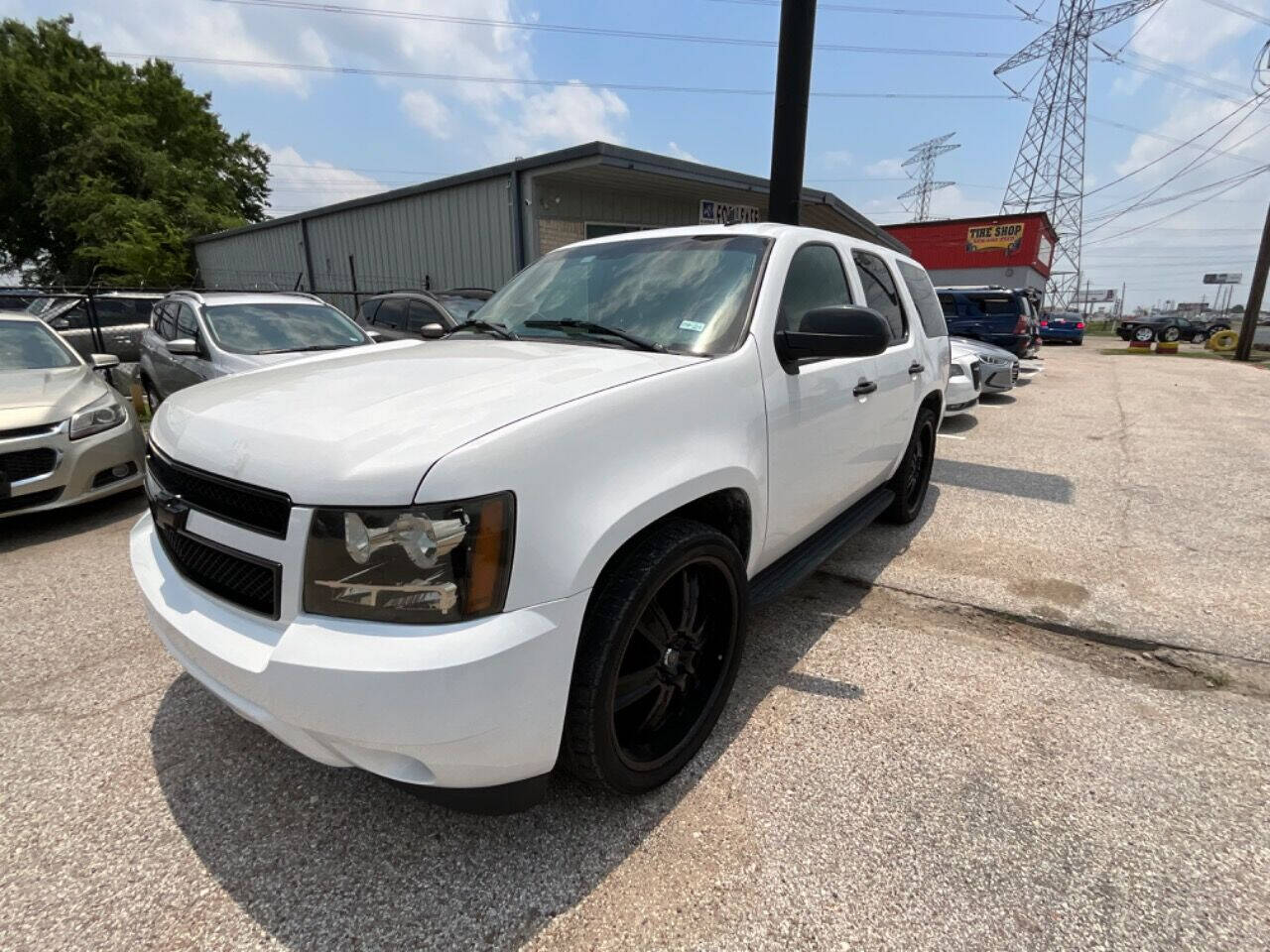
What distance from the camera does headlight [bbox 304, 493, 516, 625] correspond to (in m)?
1.44

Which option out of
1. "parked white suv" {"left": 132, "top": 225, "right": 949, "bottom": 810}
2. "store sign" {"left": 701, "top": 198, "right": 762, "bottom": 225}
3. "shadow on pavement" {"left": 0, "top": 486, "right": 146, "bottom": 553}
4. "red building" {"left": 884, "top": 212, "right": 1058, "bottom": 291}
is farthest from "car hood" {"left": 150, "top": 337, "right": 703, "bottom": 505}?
"red building" {"left": 884, "top": 212, "right": 1058, "bottom": 291}

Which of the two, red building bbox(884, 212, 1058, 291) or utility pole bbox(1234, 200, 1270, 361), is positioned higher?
red building bbox(884, 212, 1058, 291)

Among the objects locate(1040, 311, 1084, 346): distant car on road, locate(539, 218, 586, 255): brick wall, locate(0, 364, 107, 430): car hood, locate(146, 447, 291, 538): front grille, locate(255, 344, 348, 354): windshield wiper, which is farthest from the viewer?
locate(1040, 311, 1084, 346): distant car on road

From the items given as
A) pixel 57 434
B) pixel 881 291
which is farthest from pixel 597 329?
pixel 57 434

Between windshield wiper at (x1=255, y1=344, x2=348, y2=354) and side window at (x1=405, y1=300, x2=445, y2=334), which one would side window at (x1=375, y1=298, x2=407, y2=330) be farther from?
windshield wiper at (x1=255, y1=344, x2=348, y2=354)

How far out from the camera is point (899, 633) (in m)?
3.11

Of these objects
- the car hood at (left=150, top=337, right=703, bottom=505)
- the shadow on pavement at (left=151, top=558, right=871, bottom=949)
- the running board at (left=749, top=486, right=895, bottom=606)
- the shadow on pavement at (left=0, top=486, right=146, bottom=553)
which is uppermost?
the car hood at (left=150, top=337, right=703, bottom=505)

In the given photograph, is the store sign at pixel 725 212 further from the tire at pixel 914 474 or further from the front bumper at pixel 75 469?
the front bumper at pixel 75 469

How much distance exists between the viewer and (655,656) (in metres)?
2.07

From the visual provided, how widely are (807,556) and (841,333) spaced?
106cm

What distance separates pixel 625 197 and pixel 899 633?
1132 centimetres

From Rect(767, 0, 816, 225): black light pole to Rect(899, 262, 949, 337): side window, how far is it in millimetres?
1295

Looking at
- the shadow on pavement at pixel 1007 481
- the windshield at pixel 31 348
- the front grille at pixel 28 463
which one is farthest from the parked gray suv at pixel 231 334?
the shadow on pavement at pixel 1007 481

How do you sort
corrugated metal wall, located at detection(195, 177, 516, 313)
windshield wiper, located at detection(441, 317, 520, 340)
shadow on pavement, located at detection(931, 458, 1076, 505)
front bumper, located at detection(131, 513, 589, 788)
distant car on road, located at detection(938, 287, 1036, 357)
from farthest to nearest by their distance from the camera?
distant car on road, located at detection(938, 287, 1036, 357) < corrugated metal wall, located at detection(195, 177, 516, 313) < shadow on pavement, located at detection(931, 458, 1076, 505) < windshield wiper, located at detection(441, 317, 520, 340) < front bumper, located at detection(131, 513, 589, 788)
